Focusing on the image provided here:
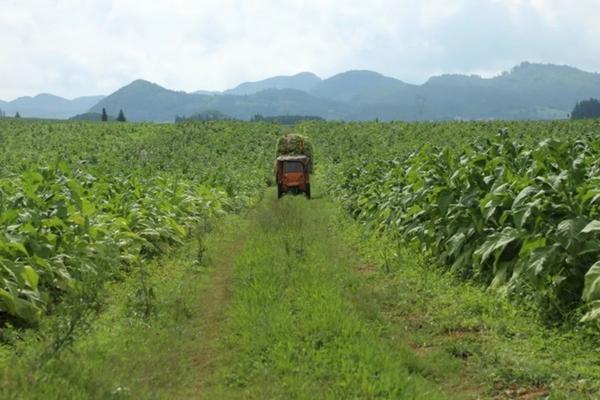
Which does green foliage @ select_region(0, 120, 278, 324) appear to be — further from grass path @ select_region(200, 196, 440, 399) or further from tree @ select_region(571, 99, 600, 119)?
tree @ select_region(571, 99, 600, 119)

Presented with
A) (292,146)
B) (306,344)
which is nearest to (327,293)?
(306,344)

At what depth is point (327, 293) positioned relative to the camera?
9008 mm

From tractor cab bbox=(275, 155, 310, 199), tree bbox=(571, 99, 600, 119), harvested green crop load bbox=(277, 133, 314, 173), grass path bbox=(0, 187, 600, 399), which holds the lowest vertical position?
grass path bbox=(0, 187, 600, 399)

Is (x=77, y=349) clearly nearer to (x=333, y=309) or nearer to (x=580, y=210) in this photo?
(x=333, y=309)

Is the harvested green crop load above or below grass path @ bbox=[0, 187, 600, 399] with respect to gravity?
above

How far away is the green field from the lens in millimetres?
6203

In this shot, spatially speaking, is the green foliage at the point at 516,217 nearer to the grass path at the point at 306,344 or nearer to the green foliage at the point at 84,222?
the grass path at the point at 306,344

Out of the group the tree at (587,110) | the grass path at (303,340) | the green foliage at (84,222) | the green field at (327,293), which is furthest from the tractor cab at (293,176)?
the tree at (587,110)

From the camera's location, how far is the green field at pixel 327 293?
6203mm

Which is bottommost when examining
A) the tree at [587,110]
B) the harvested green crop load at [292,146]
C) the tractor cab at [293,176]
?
the tractor cab at [293,176]

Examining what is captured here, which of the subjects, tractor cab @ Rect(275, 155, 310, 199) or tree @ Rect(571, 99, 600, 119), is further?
tree @ Rect(571, 99, 600, 119)

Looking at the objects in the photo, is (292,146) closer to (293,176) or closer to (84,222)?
(293,176)

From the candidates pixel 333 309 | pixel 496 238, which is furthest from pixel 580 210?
pixel 333 309

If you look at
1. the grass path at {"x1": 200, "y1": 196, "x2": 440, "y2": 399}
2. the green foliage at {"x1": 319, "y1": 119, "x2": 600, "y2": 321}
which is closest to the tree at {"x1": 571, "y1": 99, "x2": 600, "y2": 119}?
the green foliage at {"x1": 319, "y1": 119, "x2": 600, "y2": 321}
